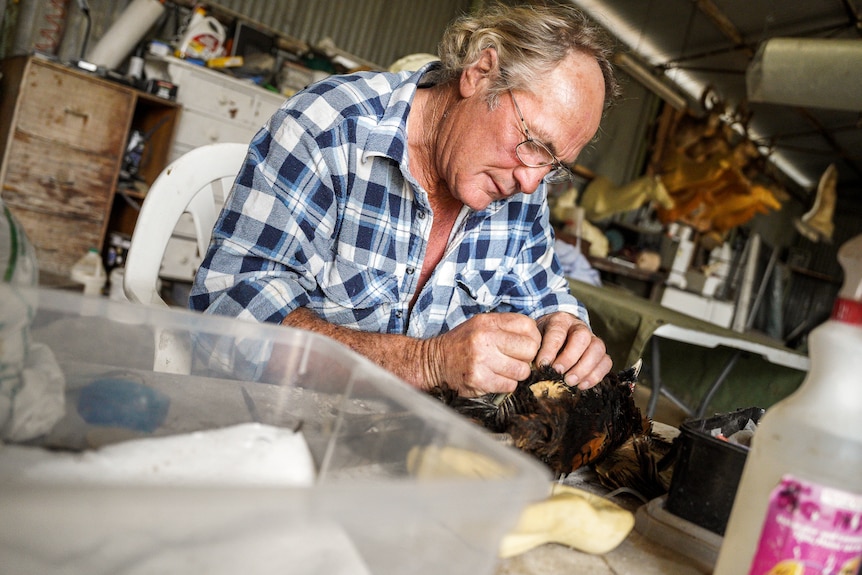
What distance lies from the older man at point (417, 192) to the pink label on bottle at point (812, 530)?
21.4 inches

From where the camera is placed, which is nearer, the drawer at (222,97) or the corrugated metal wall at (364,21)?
the drawer at (222,97)

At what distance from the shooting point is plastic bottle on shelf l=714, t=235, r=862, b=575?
52 centimetres

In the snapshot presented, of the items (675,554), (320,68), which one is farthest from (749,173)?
(675,554)

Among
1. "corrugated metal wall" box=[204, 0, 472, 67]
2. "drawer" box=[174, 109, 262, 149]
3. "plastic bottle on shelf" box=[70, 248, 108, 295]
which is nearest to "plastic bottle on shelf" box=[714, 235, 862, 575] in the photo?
"plastic bottle on shelf" box=[70, 248, 108, 295]

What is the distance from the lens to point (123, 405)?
55cm

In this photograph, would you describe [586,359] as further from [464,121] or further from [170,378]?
[170,378]

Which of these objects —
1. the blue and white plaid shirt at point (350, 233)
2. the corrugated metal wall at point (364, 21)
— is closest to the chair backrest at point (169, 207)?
the blue and white plaid shirt at point (350, 233)

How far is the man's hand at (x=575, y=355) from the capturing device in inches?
45.8

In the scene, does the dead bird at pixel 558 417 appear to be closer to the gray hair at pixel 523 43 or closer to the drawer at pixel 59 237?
the gray hair at pixel 523 43

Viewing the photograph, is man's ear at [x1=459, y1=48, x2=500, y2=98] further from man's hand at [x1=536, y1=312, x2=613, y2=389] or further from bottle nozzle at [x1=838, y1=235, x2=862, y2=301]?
bottle nozzle at [x1=838, y1=235, x2=862, y2=301]

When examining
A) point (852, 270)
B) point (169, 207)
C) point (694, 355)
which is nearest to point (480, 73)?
point (169, 207)

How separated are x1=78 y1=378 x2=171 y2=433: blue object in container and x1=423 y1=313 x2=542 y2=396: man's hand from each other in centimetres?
56

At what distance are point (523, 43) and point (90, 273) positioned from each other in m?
3.25

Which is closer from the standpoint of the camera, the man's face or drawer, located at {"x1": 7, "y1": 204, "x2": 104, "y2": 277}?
the man's face
